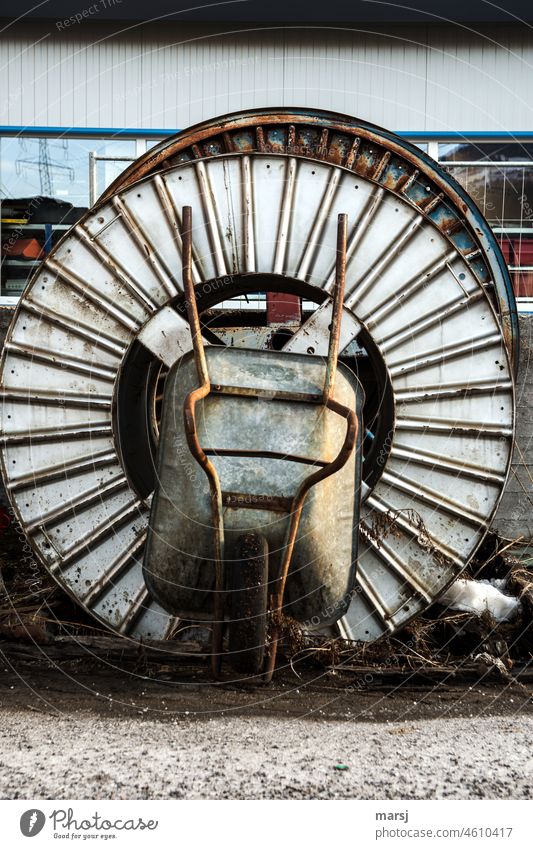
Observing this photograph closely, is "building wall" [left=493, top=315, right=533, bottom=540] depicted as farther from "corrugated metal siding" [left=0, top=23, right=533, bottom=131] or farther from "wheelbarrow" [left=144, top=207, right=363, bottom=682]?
"wheelbarrow" [left=144, top=207, right=363, bottom=682]

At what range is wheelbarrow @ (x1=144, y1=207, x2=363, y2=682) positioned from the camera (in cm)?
363

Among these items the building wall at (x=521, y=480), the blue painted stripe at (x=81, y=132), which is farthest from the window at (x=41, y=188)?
the building wall at (x=521, y=480)

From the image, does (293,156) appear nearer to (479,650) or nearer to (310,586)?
(310,586)

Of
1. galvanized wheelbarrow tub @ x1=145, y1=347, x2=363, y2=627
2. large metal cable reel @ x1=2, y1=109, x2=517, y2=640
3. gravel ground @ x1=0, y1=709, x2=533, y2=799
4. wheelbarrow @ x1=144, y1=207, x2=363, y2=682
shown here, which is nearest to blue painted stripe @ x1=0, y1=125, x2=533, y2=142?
large metal cable reel @ x1=2, y1=109, x2=517, y2=640

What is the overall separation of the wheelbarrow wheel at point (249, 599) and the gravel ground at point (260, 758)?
42 centimetres

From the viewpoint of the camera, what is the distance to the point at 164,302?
4699 mm

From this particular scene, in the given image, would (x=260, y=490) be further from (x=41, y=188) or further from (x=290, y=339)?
(x=41, y=188)

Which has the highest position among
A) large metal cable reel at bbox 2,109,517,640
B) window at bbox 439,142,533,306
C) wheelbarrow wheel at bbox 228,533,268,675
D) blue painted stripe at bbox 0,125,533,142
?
blue painted stripe at bbox 0,125,533,142

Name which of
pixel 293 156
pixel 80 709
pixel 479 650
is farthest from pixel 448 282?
pixel 80 709

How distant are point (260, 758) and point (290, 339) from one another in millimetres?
2209

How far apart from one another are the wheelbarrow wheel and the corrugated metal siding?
5.90m

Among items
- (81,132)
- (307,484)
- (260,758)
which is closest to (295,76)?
(81,132)

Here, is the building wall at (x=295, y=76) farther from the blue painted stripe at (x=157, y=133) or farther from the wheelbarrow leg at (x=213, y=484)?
the wheelbarrow leg at (x=213, y=484)

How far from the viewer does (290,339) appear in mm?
4715
